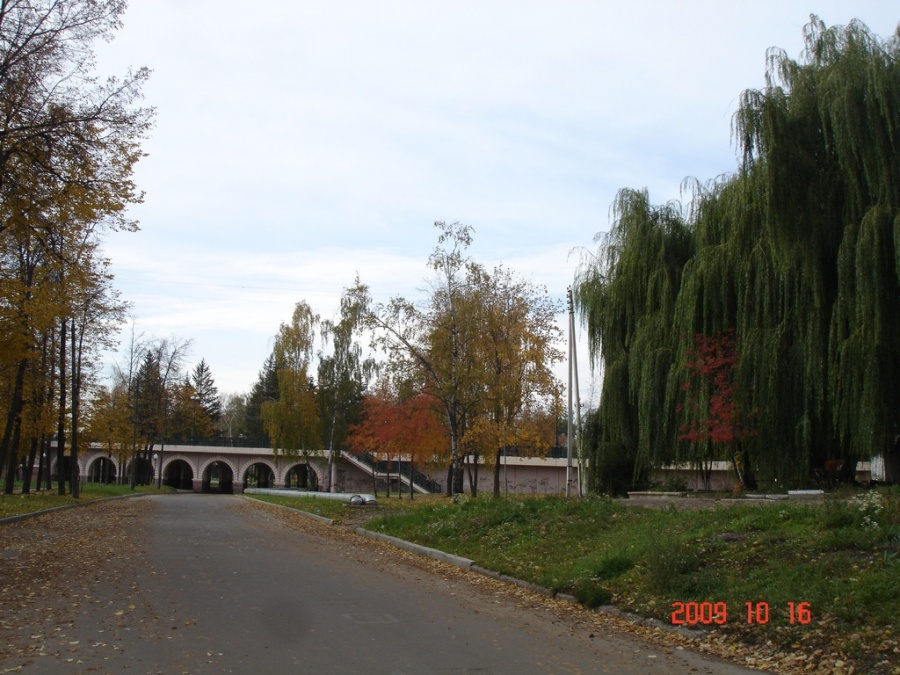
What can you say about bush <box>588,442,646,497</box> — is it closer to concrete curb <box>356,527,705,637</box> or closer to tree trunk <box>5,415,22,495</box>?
concrete curb <box>356,527,705,637</box>

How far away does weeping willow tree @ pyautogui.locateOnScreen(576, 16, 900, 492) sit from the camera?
16375 mm

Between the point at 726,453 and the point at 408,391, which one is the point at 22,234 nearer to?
the point at 408,391

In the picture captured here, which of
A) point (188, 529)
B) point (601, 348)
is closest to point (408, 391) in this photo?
point (601, 348)

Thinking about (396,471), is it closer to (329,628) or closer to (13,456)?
(13,456)

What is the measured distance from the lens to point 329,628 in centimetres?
857

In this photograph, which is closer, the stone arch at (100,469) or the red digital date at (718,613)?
the red digital date at (718,613)

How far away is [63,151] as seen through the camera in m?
16.5

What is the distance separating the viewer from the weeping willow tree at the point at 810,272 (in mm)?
16375

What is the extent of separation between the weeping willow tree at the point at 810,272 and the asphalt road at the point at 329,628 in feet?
29.2

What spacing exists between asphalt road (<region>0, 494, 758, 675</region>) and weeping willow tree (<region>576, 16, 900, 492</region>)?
8.90 meters

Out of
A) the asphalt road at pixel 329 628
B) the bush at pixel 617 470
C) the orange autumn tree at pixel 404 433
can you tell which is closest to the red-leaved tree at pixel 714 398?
the bush at pixel 617 470

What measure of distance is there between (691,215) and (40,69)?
18.2 meters

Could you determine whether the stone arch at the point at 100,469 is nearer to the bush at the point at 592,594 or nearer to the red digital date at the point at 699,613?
the bush at the point at 592,594

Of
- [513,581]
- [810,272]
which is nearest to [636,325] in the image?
[810,272]
